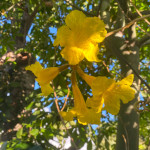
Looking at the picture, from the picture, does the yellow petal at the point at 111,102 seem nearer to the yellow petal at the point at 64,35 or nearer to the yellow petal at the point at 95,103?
the yellow petal at the point at 95,103

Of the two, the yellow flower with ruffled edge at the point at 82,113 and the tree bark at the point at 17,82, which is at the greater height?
the tree bark at the point at 17,82

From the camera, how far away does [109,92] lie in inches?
28.2

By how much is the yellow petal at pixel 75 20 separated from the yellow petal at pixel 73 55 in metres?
0.08

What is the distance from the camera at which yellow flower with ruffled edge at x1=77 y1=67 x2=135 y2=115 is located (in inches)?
25.9

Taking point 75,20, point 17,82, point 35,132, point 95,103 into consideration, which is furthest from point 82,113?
point 17,82

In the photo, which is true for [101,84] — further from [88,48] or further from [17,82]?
[17,82]

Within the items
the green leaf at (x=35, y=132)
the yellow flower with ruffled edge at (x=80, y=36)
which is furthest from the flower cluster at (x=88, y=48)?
the green leaf at (x=35, y=132)

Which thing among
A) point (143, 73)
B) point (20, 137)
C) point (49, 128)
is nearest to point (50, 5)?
point (49, 128)

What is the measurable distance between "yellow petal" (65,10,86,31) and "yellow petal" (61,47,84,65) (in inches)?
3.0

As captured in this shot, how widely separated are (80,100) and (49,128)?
75cm

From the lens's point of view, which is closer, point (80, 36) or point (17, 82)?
point (80, 36)

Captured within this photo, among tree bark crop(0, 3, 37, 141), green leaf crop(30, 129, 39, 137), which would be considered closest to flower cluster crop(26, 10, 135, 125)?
green leaf crop(30, 129, 39, 137)

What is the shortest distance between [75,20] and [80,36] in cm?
6

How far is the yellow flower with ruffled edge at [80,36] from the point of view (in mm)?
664
